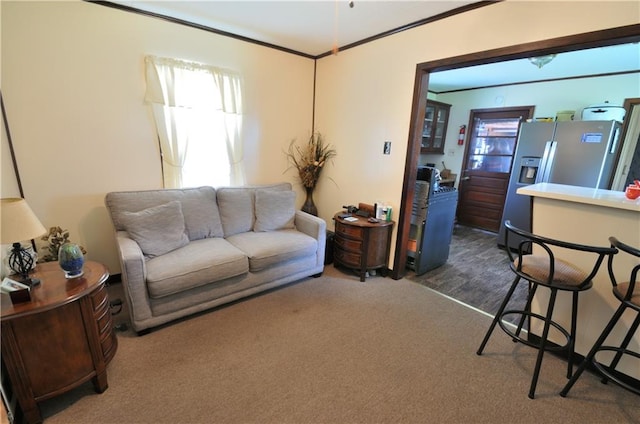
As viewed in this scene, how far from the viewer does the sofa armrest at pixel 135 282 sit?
1.89 metres

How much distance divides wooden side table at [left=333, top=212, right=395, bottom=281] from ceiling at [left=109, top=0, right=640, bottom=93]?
192cm

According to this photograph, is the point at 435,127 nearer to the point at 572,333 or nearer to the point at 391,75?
the point at 391,75

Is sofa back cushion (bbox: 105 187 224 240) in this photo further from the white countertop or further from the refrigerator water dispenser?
the refrigerator water dispenser

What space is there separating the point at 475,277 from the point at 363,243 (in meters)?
1.42

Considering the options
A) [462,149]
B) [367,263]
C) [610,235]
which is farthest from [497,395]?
[462,149]

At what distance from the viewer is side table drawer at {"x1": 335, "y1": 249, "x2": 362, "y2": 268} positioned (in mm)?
2987

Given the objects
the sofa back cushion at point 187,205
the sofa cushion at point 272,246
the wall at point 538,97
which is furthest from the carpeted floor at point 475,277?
the sofa back cushion at point 187,205

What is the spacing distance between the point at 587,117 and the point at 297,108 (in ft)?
12.7

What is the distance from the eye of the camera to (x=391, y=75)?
9.31 ft

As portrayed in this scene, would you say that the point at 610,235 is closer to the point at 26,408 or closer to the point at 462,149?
the point at 26,408

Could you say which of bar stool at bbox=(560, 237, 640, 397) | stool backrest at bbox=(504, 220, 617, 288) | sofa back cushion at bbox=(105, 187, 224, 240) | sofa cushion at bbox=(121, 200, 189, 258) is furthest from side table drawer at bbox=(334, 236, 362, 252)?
bar stool at bbox=(560, 237, 640, 397)

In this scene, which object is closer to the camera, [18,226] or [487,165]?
[18,226]

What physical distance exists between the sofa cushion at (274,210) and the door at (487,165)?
373 cm

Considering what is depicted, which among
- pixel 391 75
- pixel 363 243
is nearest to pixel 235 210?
pixel 363 243
